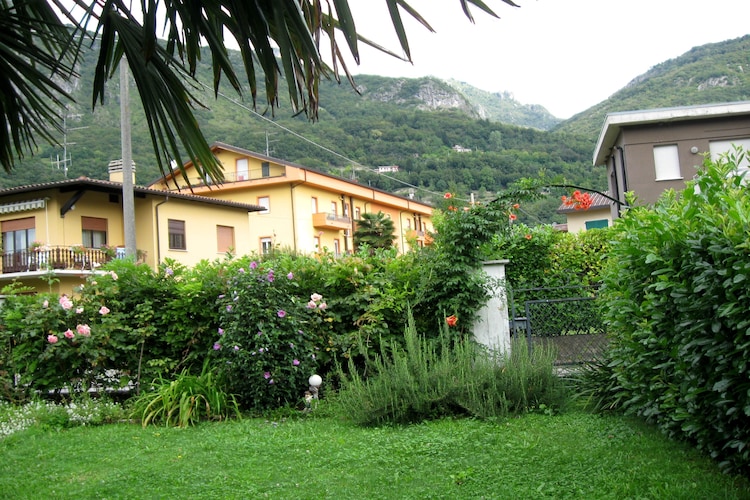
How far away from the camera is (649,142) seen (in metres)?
22.7

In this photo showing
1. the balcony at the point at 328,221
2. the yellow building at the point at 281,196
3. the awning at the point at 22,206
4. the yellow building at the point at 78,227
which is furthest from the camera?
the balcony at the point at 328,221

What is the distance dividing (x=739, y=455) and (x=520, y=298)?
26.8 feet

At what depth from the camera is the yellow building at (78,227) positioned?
89.2 feet

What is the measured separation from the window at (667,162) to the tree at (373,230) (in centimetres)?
2430

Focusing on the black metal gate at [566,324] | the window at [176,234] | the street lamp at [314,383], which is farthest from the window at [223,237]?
the street lamp at [314,383]

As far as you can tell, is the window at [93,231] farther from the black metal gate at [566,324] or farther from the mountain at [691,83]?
the mountain at [691,83]

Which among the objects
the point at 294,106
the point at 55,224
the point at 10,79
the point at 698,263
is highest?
the point at 55,224

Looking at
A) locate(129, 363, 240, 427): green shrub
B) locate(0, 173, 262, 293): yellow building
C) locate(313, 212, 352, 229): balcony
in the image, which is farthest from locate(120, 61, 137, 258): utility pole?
locate(313, 212, 352, 229): balcony

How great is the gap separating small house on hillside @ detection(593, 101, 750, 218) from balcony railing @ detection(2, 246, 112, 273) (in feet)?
66.7

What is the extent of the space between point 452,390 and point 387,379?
65 cm

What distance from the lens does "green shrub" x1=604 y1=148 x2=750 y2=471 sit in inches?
142

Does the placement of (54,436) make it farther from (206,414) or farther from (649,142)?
(649,142)

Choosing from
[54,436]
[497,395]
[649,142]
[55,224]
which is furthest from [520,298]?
[55,224]

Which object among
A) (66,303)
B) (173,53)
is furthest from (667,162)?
(173,53)
